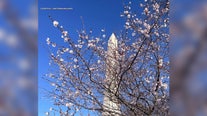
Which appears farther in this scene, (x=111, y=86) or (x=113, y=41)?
(x=113, y=41)

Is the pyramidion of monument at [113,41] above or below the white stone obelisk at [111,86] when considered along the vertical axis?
above

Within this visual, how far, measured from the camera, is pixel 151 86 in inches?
247


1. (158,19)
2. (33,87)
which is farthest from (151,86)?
(33,87)

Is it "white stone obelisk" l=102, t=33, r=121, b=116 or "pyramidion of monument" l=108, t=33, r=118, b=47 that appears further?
"pyramidion of monument" l=108, t=33, r=118, b=47

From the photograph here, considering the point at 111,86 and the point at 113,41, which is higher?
the point at 113,41

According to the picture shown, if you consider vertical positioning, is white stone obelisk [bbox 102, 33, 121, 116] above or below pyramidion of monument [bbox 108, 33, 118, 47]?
below

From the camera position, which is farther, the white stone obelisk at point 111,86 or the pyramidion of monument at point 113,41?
the pyramidion of monument at point 113,41

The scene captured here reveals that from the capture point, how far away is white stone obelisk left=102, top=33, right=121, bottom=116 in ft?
20.3

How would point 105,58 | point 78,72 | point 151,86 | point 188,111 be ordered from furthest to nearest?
point 105,58 → point 78,72 → point 151,86 → point 188,111

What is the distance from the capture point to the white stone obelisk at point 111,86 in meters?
6.19

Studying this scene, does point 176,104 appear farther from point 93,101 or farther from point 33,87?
point 93,101

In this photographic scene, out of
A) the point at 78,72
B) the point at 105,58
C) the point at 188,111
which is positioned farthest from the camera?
the point at 105,58

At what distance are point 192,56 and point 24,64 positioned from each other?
213 millimetres

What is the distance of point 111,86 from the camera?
249 inches
